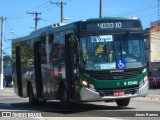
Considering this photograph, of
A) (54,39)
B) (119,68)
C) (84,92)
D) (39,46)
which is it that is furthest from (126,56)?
(39,46)

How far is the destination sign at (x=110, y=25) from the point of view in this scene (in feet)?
56.5

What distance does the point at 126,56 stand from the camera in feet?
56.1

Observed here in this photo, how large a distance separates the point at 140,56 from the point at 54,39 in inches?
152

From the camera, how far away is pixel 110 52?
1698 cm

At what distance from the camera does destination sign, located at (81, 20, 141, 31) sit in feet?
56.5

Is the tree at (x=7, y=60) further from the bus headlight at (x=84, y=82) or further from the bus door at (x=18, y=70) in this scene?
the bus headlight at (x=84, y=82)

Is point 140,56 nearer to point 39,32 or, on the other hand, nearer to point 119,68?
point 119,68

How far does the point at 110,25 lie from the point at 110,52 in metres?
1.11

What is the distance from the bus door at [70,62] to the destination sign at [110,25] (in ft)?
2.46

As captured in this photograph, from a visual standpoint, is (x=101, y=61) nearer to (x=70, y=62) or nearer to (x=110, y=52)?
(x=110, y=52)

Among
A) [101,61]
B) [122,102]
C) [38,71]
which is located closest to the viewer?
[101,61]

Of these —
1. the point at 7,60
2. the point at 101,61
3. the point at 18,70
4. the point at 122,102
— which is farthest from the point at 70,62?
the point at 7,60

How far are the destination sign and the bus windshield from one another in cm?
34

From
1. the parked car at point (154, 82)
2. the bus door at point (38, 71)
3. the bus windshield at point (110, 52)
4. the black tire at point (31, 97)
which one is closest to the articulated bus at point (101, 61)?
the bus windshield at point (110, 52)
